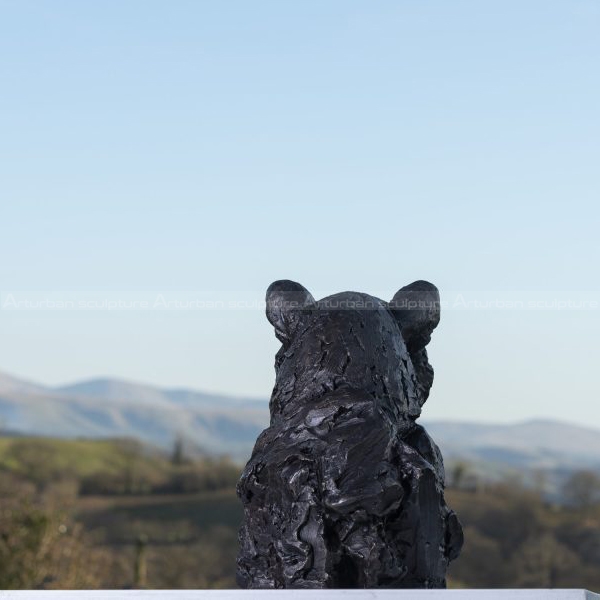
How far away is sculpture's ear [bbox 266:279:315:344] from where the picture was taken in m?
3.63

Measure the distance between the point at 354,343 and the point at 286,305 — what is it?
341mm

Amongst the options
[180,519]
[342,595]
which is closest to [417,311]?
[342,595]

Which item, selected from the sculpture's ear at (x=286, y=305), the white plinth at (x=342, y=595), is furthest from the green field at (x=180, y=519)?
the white plinth at (x=342, y=595)

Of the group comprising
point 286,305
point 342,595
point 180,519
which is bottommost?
point 180,519

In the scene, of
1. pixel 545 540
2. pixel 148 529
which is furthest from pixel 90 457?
pixel 545 540

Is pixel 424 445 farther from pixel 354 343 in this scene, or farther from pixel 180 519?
pixel 180 519

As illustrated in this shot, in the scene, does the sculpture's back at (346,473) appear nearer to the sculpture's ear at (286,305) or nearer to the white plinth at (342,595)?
the sculpture's ear at (286,305)

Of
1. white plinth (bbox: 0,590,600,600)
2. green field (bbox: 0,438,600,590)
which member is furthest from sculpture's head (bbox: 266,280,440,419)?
green field (bbox: 0,438,600,590)

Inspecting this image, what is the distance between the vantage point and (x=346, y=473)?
10.5ft

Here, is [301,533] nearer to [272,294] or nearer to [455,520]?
[455,520]

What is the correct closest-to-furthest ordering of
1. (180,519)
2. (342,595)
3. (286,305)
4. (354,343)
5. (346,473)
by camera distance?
(342,595), (346,473), (354,343), (286,305), (180,519)

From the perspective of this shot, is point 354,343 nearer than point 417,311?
Yes

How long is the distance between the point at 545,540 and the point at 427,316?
28.7 feet

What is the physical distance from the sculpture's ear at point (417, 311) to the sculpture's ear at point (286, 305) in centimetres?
26
